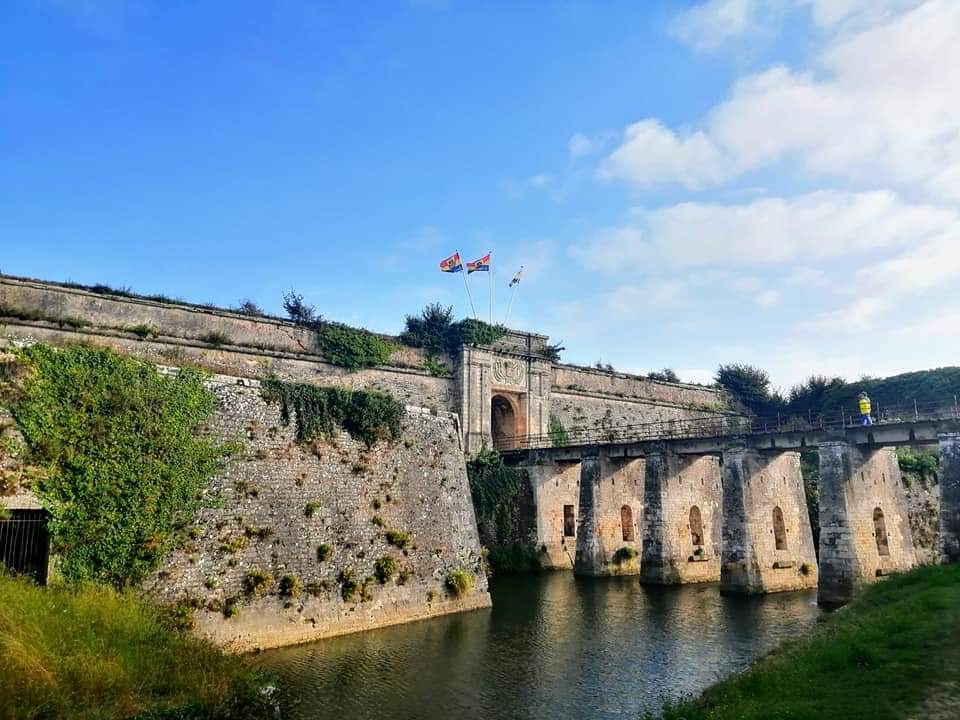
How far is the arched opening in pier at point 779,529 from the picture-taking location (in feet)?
85.8

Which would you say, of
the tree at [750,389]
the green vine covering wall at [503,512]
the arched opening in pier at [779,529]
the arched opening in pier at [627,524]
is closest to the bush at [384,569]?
the green vine covering wall at [503,512]

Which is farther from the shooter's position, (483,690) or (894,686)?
(483,690)

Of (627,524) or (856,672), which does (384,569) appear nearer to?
(856,672)

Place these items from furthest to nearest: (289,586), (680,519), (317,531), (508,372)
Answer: (508,372)
(680,519)
(317,531)
(289,586)

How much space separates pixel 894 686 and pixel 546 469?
963 inches

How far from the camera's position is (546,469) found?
33.3 meters

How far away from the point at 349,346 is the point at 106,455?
2197cm

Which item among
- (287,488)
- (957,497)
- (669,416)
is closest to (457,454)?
(287,488)

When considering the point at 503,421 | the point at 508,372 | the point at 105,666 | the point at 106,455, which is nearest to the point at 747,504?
the point at 508,372

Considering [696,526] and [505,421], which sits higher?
[505,421]

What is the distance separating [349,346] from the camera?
35.2 meters

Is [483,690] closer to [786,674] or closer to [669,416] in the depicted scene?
[786,674]

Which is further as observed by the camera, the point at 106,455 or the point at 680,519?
the point at 680,519

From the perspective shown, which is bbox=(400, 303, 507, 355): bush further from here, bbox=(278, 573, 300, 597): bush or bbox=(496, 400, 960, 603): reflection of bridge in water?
bbox=(278, 573, 300, 597): bush
